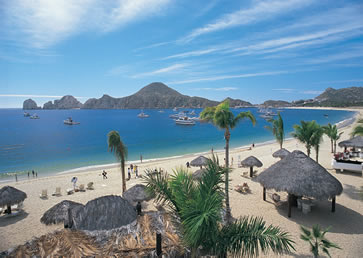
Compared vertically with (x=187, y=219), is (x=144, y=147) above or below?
below

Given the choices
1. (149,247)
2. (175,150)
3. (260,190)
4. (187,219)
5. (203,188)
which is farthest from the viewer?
(175,150)

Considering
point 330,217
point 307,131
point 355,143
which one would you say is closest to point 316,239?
point 330,217

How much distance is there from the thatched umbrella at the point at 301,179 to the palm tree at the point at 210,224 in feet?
20.0

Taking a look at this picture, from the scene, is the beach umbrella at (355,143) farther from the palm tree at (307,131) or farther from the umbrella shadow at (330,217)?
the umbrella shadow at (330,217)

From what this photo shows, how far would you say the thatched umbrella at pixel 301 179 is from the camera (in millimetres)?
9414

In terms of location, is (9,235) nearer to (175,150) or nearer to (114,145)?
(114,145)

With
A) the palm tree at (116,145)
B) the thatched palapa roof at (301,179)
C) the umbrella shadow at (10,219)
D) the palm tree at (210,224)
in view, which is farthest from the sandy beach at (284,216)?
the palm tree at (210,224)

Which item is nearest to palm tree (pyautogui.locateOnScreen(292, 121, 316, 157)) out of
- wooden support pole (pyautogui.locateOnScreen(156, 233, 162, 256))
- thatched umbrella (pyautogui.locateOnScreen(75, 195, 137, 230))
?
thatched umbrella (pyautogui.locateOnScreen(75, 195, 137, 230))

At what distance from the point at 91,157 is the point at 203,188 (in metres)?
31.3

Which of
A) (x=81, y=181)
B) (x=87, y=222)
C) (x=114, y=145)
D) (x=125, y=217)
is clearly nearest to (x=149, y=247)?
(x=125, y=217)

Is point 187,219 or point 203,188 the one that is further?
point 203,188

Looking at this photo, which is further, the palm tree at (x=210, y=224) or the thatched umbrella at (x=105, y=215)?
the thatched umbrella at (x=105, y=215)

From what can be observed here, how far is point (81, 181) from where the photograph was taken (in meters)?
19.4

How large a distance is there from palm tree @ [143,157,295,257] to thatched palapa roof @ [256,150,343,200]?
6079mm
